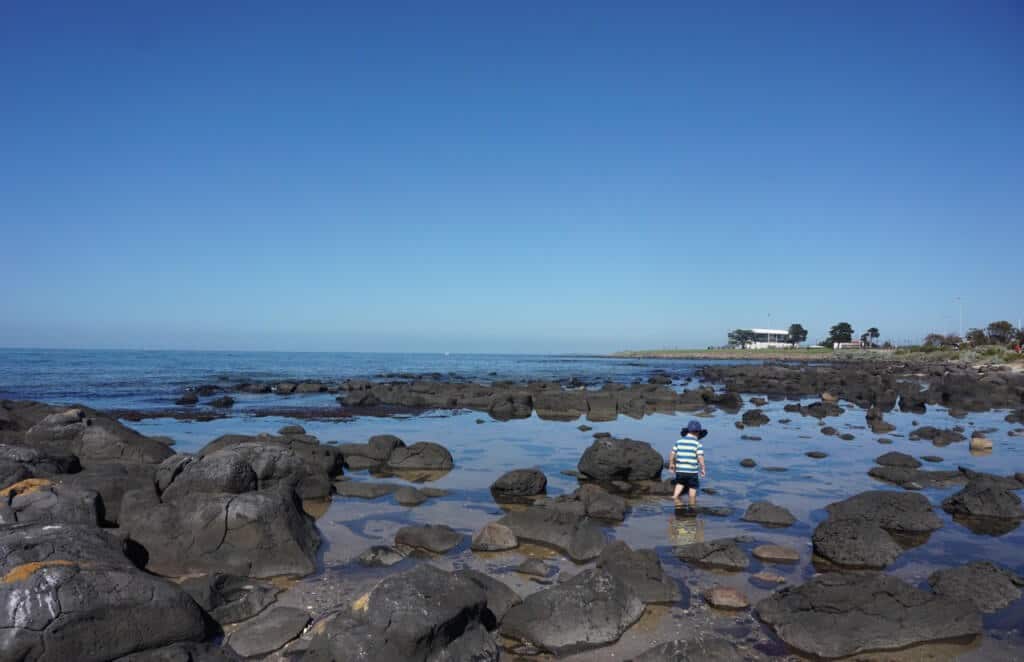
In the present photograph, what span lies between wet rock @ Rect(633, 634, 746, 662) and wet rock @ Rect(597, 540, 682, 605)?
1.58 m

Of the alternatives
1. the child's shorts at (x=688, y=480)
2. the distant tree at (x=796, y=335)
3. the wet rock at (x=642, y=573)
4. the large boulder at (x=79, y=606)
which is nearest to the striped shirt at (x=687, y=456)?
the child's shorts at (x=688, y=480)

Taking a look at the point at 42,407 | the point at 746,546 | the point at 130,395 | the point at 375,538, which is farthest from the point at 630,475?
the point at 130,395

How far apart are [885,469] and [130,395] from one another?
39.8 metres

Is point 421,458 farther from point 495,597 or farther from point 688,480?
point 495,597

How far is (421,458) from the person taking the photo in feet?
57.2

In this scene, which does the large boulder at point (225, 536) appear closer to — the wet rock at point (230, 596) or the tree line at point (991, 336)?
the wet rock at point (230, 596)

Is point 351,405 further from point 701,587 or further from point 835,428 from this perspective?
point 701,587

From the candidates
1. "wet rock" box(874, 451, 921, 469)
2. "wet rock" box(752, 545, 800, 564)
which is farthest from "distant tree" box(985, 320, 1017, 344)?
"wet rock" box(752, 545, 800, 564)

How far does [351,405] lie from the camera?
35.5 metres

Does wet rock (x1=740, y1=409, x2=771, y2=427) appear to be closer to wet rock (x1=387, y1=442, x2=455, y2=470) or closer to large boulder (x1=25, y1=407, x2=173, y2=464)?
wet rock (x1=387, y1=442, x2=455, y2=470)

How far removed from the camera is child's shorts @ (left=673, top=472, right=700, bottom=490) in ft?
44.7

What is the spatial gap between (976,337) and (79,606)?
118249mm

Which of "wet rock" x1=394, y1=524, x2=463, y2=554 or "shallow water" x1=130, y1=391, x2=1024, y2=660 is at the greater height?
"wet rock" x1=394, y1=524, x2=463, y2=554

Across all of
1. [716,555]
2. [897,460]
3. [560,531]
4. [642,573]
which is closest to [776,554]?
[716,555]
